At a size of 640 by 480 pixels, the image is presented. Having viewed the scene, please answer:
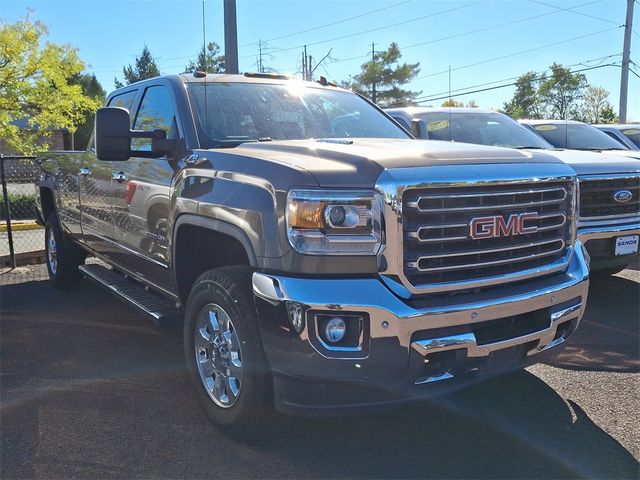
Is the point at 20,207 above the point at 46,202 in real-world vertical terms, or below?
below

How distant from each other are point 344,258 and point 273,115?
1.75 m

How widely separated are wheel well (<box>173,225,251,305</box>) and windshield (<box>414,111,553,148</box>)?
13.1 ft

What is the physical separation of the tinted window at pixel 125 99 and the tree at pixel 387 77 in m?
50.1

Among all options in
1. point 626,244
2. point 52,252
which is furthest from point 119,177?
point 626,244

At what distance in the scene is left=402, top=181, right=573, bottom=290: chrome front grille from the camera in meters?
2.74

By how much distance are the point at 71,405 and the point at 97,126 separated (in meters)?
1.77

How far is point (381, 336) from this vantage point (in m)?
2.58

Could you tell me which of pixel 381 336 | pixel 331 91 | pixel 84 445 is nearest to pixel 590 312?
pixel 331 91

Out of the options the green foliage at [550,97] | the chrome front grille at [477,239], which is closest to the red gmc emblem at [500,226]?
the chrome front grille at [477,239]

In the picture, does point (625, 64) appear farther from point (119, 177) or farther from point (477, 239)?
point (477, 239)

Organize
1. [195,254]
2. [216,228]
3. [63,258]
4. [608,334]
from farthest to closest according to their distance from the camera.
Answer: [63,258], [608,334], [195,254], [216,228]

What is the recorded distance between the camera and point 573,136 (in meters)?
8.52

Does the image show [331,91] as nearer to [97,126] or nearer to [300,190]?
[97,126]

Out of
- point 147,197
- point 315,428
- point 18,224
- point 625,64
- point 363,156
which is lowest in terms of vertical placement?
point 315,428
